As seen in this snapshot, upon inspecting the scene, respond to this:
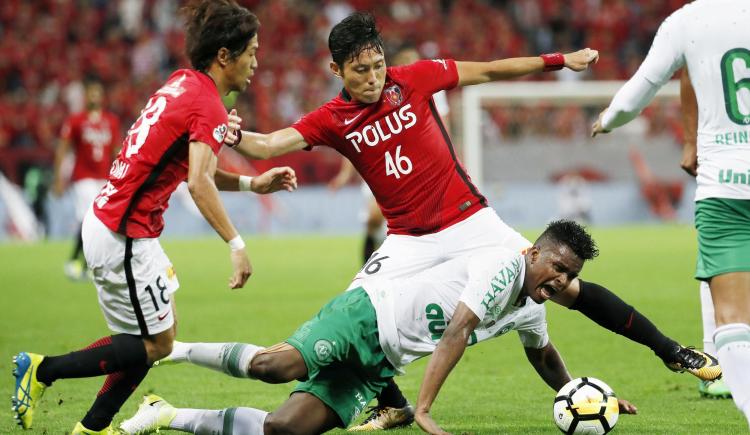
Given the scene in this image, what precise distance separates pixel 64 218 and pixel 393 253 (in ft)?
58.2

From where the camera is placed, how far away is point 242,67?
535 centimetres

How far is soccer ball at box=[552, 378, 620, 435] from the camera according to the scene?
5.12 m

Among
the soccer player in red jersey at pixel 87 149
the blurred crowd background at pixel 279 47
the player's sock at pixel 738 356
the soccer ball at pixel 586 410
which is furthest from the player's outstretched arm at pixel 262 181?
the blurred crowd background at pixel 279 47

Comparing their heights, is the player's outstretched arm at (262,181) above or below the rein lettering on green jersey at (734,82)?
below

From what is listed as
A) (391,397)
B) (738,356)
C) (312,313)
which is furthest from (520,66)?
(312,313)

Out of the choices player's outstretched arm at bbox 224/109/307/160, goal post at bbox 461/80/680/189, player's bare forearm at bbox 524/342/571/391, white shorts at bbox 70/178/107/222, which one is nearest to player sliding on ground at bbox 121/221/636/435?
player's bare forearm at bbox 524/342/571/391

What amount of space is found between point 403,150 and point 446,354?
5.13ft

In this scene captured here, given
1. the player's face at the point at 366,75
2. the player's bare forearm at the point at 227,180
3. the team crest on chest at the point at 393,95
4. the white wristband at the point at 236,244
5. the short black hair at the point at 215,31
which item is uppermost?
the short black hair at the point at 215,31

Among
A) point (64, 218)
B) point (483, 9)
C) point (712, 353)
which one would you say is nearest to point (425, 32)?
point (483, 9)

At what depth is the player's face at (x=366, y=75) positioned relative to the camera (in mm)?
5883

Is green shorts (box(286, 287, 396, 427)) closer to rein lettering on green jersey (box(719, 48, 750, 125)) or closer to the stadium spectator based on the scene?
the stadium spectator

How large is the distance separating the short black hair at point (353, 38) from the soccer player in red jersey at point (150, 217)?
0.67m

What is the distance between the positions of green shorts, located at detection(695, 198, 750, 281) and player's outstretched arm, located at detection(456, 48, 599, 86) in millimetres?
1755

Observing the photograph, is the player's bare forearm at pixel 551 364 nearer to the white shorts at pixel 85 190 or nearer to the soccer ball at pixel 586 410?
the soccer ball at pixel 586 410
